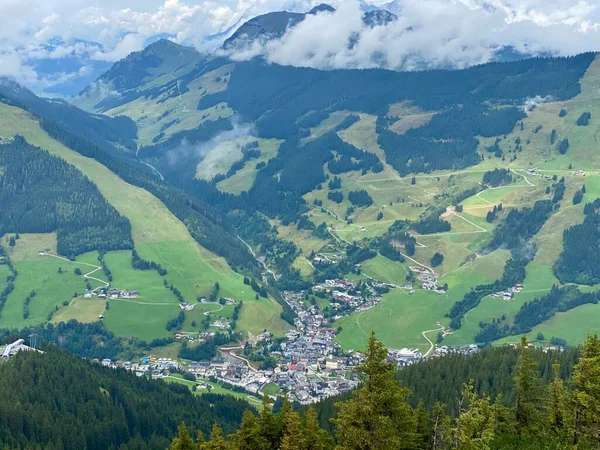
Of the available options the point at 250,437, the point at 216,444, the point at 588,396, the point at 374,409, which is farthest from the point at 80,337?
the point at 588,396

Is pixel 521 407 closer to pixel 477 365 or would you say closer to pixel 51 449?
pixel 477 365

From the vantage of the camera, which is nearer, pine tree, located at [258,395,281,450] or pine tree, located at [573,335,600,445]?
pine tree, located at [573,335,600,445]

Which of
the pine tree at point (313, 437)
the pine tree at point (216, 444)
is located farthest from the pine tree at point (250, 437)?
the pine tree at point (313, 437)

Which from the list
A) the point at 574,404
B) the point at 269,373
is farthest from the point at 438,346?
the point at 574,404

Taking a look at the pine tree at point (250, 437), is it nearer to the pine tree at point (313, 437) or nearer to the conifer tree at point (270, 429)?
the conifer tree at point (270, 429)

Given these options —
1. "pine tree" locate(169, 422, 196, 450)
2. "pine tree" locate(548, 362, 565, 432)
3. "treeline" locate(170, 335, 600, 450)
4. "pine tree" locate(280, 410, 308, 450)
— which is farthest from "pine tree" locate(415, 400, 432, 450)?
"pine tree" locate(169, 422, 196, 450)

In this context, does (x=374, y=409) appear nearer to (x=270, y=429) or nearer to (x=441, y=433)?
(x=270, y=429)

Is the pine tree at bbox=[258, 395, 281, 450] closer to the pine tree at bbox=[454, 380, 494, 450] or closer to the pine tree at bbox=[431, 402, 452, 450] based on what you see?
the pine tree at bbox=[431, 402, 452, 450]
